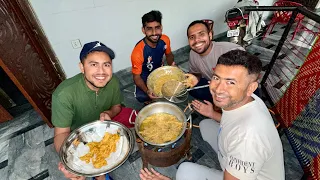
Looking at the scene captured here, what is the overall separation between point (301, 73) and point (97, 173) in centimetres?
262

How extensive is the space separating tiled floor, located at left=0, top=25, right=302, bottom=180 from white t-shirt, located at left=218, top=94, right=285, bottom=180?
1126 mm

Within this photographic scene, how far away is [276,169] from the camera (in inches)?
55.0

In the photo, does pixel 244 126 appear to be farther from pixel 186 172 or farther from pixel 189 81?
pixel 189 81

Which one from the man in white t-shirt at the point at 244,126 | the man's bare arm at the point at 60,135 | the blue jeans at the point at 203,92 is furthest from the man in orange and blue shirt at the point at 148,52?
the man in white t-shirt at the point at 244,126

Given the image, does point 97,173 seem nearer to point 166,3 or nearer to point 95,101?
point 95,101

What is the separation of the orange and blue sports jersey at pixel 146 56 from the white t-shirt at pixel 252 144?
1824mm

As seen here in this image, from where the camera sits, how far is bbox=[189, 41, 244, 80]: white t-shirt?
2594mm

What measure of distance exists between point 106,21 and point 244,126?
3177mm

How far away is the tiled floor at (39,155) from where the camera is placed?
7.80ft

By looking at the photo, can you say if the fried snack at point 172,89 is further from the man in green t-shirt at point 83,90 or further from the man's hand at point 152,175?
→ the man's hand at point 152,175

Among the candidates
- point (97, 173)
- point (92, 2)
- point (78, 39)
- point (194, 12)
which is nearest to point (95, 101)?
point (97, 173)

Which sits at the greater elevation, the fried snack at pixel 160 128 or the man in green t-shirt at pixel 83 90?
the man in green t-shirt at pixel 83 90

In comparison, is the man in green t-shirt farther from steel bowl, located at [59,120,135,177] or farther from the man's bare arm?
steel bowl, located at [59,120,135,177]

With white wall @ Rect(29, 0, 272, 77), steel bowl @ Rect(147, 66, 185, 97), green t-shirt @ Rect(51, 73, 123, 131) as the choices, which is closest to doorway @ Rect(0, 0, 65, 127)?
white wall @ Rect(29, 0, 272, 77)
